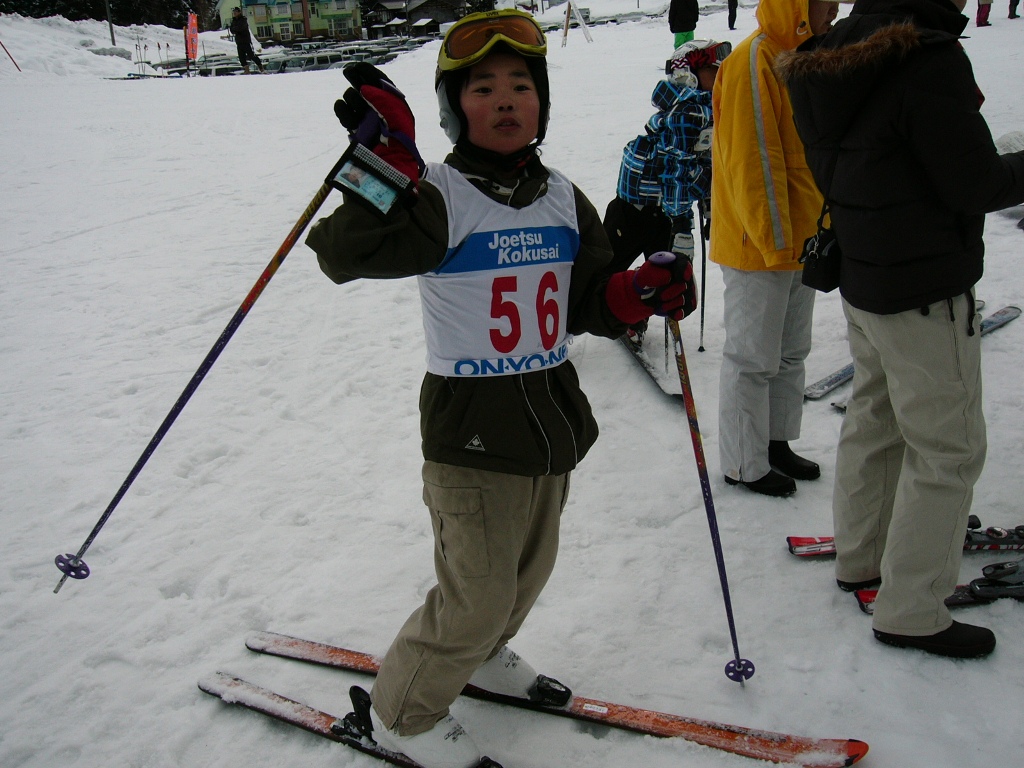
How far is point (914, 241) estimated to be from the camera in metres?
2.01

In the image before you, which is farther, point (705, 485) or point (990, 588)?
point (990, 588)

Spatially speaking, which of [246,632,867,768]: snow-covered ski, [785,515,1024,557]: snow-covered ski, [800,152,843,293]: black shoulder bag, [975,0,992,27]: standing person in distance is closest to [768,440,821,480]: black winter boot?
[785,515,1024,557]: snow-covered ski

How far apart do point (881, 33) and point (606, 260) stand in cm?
90

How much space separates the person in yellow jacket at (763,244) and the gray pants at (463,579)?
1.42m

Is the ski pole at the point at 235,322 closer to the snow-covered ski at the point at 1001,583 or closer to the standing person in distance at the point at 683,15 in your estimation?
the snow-covered ski at the point at 1001,583

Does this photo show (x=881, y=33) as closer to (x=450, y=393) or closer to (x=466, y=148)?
(x=466, y=148)

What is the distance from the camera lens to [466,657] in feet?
6.24

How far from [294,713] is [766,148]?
2600 mm

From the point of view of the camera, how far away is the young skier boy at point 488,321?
1.77m

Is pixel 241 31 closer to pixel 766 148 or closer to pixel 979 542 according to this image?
pixel 766 148

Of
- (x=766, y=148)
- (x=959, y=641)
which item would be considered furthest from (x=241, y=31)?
(x=959, y=641)

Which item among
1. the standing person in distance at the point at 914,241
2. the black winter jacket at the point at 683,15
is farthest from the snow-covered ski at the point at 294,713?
the black winter jacket at the point at 683,15

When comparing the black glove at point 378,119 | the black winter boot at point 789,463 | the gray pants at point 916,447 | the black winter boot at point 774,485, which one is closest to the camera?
the black glove at point 378,119

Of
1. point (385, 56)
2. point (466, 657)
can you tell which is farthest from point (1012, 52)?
point (385, 56)
